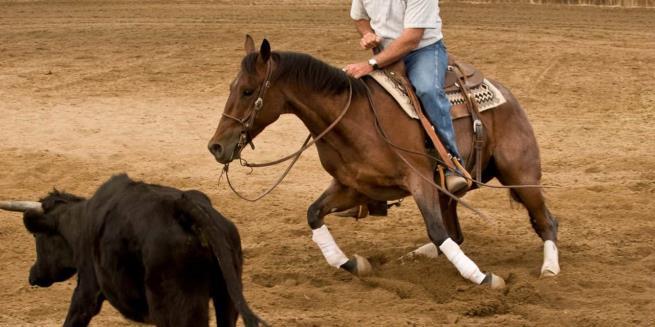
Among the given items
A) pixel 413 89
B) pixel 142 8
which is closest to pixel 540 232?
pixel 413 89

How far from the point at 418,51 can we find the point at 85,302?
351 cm

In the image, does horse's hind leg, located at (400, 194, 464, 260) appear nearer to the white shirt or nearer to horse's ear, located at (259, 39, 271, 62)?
the white shirt

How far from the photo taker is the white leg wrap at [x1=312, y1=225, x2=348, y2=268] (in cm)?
976

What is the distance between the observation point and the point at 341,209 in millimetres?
9812

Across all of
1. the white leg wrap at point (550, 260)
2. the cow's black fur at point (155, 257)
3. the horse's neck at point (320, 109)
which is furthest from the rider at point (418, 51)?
the cow's black fur at point (155, 257)

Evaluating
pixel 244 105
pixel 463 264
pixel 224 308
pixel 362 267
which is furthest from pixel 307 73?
pixel 224 308

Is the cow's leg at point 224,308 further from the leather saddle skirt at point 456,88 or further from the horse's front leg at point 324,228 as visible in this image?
the leather saddle skirt at point 456,88

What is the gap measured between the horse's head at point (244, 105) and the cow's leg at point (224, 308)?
2081mm

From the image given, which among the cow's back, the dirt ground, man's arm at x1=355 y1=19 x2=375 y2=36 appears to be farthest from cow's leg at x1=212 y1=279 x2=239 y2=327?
man's arm at x1=355 y1=19 x2=375 y2=36

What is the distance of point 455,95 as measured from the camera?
9906mm

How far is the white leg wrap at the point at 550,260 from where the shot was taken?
381 inches

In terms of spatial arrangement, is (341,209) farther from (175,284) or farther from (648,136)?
(648,136)

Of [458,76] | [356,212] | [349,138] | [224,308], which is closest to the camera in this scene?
[224,308]

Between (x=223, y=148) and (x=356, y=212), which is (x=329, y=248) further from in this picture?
(x=223, y=148)
